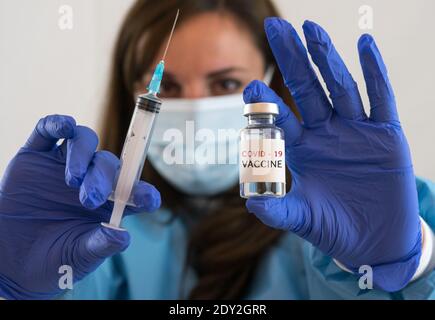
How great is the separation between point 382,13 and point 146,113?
41.9 inches

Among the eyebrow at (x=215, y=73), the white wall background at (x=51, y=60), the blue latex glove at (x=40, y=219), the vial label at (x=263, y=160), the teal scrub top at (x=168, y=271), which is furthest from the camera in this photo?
the white wall background at (x=51, y=60)

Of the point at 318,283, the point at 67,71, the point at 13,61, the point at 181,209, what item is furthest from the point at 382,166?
the point at 13,61

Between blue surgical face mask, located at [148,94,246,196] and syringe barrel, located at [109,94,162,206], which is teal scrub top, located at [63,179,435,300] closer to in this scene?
blue surgical face mask, located at [148,94,246,196]

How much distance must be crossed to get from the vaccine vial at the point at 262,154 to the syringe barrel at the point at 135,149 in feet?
0.60

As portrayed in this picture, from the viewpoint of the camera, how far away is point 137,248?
4.70 ft

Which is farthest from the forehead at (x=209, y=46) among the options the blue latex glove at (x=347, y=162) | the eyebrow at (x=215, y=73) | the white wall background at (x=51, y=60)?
the blue latex glove at (x=347, y=162)

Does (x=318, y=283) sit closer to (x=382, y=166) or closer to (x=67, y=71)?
(x=382, y=166)

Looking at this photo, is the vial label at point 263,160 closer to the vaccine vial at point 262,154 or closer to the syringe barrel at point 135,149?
the vaccine vial at point 262,154

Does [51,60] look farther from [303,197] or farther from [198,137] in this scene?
[303,197]

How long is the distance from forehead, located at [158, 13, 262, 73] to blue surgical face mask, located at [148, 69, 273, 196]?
11 centimetres

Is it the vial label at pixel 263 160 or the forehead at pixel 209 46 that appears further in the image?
the forehead at pixel 209 46

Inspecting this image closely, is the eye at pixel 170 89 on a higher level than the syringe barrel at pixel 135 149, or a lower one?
higher

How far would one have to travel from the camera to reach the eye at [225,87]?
4.60 ft

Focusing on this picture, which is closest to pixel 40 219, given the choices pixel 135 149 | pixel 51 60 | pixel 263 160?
pixel 135 149
